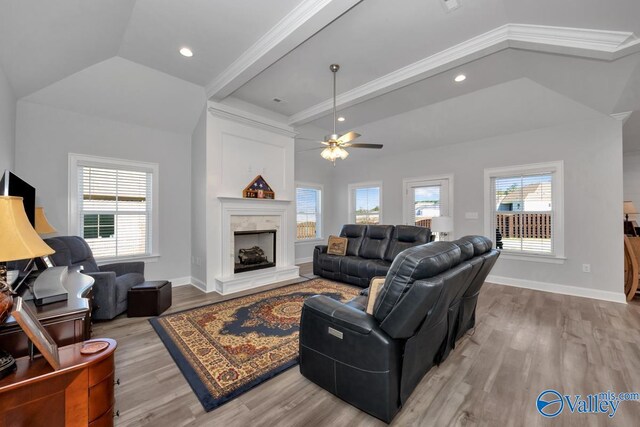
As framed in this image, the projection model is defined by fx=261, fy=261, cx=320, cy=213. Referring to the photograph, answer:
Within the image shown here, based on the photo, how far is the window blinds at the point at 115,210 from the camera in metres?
3.92

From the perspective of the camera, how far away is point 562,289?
429cm

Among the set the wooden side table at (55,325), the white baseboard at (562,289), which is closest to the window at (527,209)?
the white baseboard at (562,289)

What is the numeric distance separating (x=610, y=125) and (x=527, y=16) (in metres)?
2.89

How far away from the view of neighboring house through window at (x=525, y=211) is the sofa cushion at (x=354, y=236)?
2565 millimetres

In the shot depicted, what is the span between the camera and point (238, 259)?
16.6 feet

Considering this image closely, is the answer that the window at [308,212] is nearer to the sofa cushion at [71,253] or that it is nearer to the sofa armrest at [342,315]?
the sofa cushion at [71,253]

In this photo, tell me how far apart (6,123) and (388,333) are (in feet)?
14.4

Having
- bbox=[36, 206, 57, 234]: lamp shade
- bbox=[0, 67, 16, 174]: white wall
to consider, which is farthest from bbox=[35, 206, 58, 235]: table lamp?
bbox=[0, 67, 16, 174]: white wall

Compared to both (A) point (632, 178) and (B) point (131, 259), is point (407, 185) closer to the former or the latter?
(A) point (632, 178)

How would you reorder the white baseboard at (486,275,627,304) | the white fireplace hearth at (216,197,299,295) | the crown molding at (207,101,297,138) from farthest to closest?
the white fireplace hearth at (216,197,299,295), the crown molding at (207,101,297,138), the white baseboard at (486,275,627,304)

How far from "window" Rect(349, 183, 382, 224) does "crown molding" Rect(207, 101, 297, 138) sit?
2528mm

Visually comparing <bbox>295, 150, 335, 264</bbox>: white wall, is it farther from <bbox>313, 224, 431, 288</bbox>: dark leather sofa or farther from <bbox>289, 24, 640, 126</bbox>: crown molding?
<bbox>289, 24, 640, 126</bbox>: crown molding

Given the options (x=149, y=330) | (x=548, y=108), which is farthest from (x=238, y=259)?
(x=548, y=108)

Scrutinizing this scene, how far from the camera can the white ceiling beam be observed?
2287 millimetres
